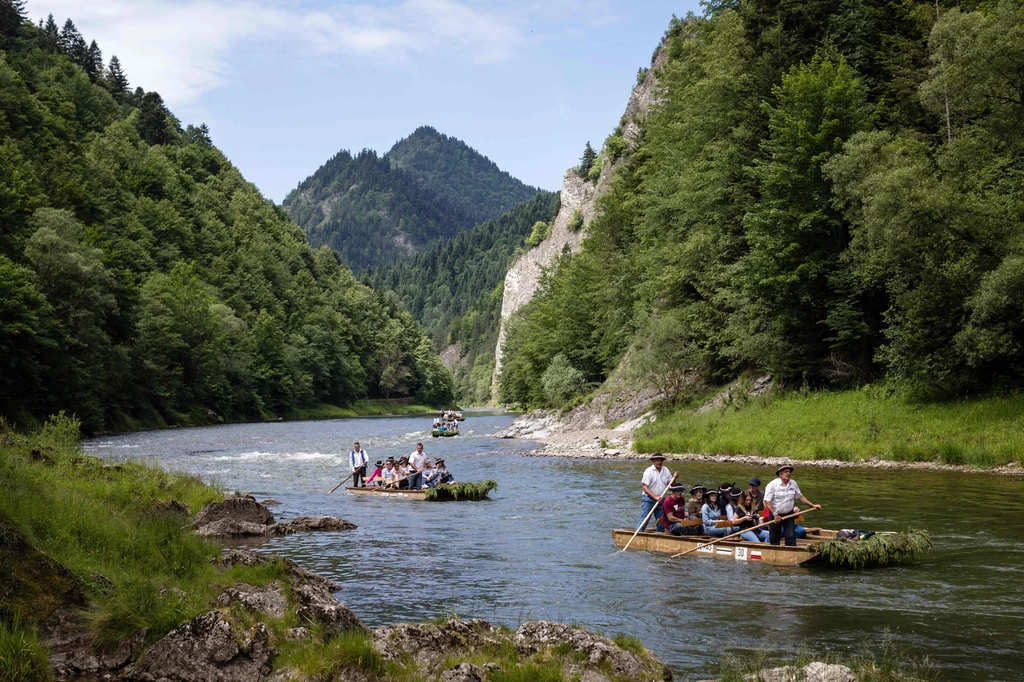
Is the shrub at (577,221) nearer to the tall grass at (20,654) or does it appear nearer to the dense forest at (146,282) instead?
the dense forest at (146,282)

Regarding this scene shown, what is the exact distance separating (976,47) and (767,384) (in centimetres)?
1981

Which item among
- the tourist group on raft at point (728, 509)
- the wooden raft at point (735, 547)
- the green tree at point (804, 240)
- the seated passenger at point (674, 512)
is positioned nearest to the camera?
the wooden raft at point (735, 547)

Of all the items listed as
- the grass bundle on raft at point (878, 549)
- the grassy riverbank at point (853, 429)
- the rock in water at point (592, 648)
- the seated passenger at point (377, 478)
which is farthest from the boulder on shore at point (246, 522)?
the grassy riverbank at point (853, 429)

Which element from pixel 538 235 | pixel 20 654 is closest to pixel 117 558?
pixel 20 654

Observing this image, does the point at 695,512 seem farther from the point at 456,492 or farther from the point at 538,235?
the point at 538,235

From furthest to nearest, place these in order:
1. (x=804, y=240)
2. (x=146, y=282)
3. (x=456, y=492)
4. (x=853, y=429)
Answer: (x=146, y=282)
(x=804, y=240)
(x=853, y=429)
(x=456, y=492)

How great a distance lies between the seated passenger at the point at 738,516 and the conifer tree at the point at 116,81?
158760 millimetres

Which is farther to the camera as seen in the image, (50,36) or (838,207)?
(50,36)

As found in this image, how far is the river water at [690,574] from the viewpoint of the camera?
12.2 metres

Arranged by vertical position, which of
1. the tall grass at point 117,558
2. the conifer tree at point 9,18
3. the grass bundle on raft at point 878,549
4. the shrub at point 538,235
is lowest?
the grass bundle on raft at point 878,549

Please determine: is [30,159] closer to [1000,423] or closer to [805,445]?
[805,445]

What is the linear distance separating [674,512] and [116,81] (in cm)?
16962

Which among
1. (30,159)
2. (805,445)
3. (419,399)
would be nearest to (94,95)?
(30,159)

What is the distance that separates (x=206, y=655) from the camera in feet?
29.8
